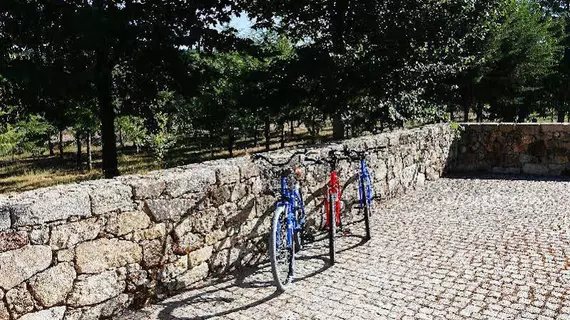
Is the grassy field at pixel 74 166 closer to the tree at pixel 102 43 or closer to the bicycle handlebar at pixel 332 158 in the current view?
the tree at pixel 102 43

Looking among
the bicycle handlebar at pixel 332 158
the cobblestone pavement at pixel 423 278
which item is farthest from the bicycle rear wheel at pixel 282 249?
the bicycle handlebar at pixel 332 158

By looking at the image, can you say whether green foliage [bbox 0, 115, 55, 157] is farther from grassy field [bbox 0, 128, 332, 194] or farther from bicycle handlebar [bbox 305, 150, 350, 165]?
bicycle handlebar [bbox 305, 150, 350, 165]

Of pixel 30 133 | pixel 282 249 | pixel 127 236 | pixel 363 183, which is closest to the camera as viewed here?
pixel 127 236

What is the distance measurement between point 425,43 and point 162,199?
29.9 ft

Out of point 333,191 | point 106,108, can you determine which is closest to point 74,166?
point 106,108

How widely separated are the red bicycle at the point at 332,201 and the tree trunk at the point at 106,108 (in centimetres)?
616

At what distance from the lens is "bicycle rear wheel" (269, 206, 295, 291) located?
395 cm

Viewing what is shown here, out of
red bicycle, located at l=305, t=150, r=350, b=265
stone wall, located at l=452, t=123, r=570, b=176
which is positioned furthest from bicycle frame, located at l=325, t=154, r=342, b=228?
stone wall, located at l=452, t=123, r=570, b=176

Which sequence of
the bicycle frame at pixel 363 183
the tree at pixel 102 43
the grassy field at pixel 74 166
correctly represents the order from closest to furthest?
the bicycle frame at pixel 363 183, the tree at pixel 102 43, the grassy field at pixel 74 166

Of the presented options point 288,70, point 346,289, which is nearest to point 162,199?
point 346,289

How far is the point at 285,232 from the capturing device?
13.9 feet

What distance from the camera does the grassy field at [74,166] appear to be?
56.8 ft

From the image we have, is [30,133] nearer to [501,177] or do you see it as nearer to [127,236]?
[501,177]

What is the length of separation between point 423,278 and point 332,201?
1.21 metres
